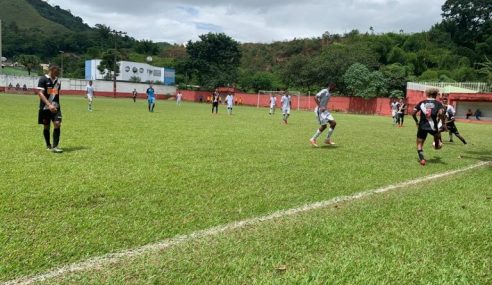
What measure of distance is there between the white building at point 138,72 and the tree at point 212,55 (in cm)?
1542


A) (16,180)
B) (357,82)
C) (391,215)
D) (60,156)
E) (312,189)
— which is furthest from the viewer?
(357,82)

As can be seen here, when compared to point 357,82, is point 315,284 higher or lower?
lower

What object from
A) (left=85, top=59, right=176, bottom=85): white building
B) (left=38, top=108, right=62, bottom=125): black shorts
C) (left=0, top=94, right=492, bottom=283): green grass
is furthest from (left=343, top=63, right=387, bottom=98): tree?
(left=85, top=59, right=176, bottom=85): white building

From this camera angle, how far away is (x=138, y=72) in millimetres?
111188

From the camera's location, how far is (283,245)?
14.1 feet

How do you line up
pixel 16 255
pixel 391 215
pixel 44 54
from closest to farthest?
pixel 16 255 < pixel 391 215 < pixel 44 54

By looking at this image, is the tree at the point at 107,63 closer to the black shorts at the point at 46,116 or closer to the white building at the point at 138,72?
the white building at the point at 138,72

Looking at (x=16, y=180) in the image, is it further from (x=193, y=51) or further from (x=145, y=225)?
(x=193, y=51)

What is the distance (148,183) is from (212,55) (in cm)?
8923

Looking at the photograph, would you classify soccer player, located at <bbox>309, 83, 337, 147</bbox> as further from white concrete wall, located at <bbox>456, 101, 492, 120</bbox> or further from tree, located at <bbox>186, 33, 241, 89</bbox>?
tree, located at <bbox>186, 33, 241, 89</bbox>

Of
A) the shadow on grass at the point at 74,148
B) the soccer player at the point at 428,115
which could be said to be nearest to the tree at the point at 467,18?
the soccer player at the point at 428,115

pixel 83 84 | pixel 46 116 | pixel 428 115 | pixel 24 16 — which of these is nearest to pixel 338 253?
pixel 428 115

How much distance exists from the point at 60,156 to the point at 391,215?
253 inches

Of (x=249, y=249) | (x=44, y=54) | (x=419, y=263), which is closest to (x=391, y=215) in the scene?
(x=419, y=263)
